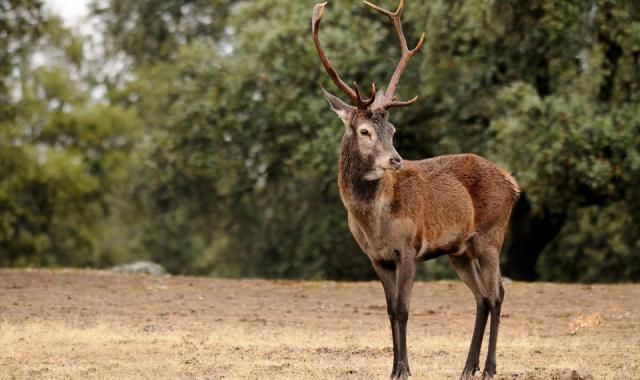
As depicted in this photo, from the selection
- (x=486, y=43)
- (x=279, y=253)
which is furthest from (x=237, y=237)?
(x=486, y=43)

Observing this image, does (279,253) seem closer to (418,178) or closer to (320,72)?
(320,72)

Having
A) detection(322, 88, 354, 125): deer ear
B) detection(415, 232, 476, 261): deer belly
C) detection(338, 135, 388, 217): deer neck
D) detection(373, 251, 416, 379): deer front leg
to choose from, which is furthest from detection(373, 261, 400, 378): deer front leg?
detection(322, 88, 354, 125): deer ear

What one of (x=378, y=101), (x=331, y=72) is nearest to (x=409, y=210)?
(x=378, y=101)

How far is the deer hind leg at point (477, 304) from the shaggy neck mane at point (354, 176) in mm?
1189

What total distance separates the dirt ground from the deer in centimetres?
69

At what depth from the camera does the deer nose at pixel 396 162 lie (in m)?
9.27

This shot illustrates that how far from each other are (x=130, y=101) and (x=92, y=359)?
30.3 meters

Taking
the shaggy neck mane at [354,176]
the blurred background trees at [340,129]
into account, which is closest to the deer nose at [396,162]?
the shaggy neck mane at [354,176]

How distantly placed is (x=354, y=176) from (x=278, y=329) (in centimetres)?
415

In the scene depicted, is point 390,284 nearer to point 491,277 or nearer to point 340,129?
point 491,277

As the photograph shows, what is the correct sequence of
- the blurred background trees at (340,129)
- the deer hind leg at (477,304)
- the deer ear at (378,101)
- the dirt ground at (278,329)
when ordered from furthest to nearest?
the blurred background trees at (340,129) < the dirt ground at (278,329) < the deer hind leg at (477,304) < the deer ear at (378,101)

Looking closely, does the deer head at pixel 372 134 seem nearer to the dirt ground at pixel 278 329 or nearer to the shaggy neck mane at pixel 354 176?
the shaggy neck mane at pixel 354 176

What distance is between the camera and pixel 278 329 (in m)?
13.3

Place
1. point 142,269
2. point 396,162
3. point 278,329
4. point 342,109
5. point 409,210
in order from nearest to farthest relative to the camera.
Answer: point 396,162 → point 409,210 → point 342,109 → point 278,329 → point 142,269
